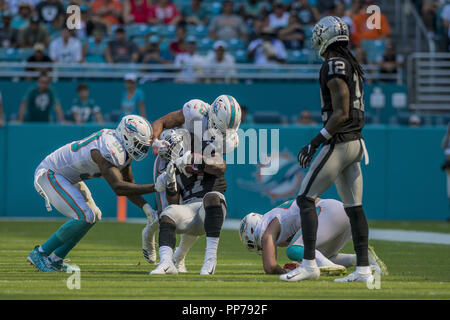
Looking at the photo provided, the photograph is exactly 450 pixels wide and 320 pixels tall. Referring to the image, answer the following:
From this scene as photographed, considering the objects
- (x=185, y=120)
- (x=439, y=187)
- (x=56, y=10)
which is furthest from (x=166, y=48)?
(x=185, y=120)

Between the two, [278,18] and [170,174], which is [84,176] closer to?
[170,174]

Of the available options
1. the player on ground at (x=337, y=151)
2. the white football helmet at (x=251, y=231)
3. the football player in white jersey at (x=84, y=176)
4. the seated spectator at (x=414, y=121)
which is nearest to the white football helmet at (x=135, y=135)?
the football player in white jersey at (x=84, y=176)

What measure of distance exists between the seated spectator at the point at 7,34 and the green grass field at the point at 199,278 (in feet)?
23.3

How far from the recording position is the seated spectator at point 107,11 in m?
18.4

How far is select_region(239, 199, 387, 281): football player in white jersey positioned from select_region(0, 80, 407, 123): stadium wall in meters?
8.50

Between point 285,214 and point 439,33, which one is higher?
point 439,33

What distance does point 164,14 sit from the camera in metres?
18.7

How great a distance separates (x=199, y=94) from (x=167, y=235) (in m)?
9.11

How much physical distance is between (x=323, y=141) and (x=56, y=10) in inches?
486

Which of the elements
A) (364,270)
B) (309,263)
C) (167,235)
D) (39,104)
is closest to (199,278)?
(167,235)

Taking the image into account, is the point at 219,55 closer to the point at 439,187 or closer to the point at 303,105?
A: the point at 303,105
